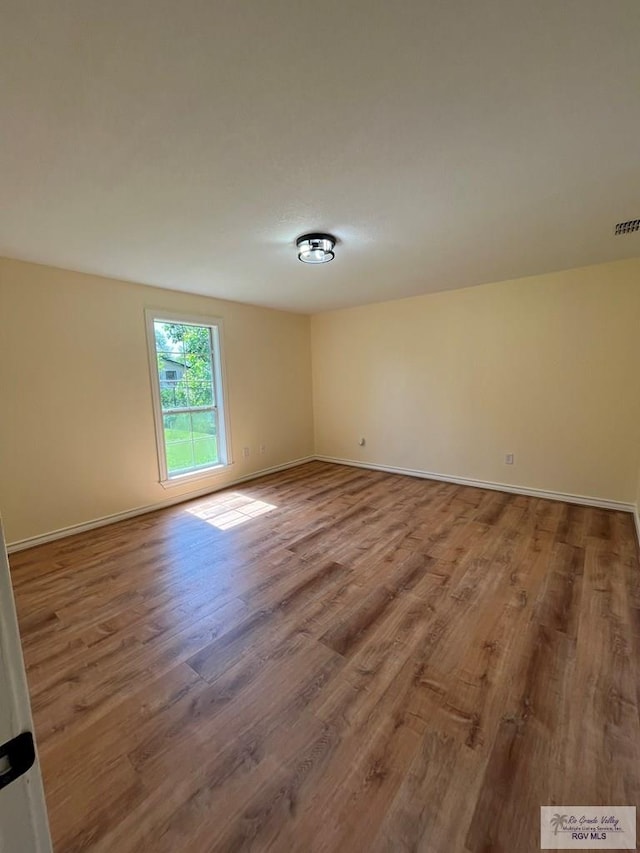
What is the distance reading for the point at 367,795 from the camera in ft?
3.81

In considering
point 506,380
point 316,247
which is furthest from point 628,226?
point 316,247

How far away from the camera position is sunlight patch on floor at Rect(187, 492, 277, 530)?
136 inches

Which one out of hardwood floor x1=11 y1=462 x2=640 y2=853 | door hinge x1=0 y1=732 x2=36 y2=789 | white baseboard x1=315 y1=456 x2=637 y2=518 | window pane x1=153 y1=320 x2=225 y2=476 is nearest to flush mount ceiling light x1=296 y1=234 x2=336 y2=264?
window pane x1=153 y1=320 x2=225 y2=476

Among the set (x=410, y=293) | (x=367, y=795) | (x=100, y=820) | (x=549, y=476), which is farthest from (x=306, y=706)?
(x=410, y=293)

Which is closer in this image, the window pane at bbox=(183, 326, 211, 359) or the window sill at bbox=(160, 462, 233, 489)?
the window sill at bbox=(160, 462, 233, 489)

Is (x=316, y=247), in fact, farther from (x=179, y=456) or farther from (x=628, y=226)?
(x=179, y=456)

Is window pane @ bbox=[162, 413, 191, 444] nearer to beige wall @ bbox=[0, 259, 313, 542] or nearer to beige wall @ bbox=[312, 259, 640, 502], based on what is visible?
beige wall @ bbox=[0, 259, 313, 542]

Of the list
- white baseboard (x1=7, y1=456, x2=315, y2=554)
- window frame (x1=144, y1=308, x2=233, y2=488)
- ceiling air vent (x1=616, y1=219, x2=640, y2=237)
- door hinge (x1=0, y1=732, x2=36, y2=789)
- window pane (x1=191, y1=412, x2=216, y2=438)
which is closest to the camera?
door hinge (x1=0, y1=732, x2=36, y2=789)

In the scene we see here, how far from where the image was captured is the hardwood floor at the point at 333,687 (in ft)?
3.68

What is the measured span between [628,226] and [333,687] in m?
3.38

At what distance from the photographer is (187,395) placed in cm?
407

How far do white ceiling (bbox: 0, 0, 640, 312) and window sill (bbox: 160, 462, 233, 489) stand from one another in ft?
7.58

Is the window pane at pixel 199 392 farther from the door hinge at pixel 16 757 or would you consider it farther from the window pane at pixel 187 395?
the door hinge at pixel 16 757

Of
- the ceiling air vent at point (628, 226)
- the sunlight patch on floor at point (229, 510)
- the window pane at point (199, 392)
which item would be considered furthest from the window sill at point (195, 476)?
the ceiling air vent at point (628, 226)
